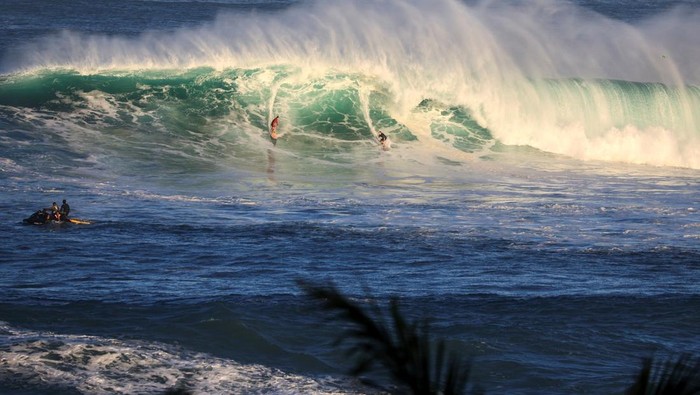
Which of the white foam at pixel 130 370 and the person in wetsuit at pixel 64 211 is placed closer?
the white foam at pixel 130 370

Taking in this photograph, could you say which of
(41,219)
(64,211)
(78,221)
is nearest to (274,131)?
(78,221)

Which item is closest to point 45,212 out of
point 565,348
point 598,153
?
point 565,348

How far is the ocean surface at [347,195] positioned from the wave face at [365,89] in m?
0.10

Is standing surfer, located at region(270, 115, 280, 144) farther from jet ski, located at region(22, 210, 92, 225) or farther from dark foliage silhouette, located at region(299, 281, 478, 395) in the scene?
dark foliage silhouette, located at region(299, 281, 478, 395)

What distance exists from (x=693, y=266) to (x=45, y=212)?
30.4ft

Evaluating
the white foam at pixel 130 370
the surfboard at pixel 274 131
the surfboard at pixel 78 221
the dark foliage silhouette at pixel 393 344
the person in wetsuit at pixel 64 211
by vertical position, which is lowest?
the white foam at pixel 130 370

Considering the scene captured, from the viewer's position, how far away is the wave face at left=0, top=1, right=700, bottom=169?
2855 centimetres

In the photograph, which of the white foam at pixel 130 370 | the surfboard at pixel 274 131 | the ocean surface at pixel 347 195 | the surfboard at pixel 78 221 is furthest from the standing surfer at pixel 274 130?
the white foam at pixel 130 370

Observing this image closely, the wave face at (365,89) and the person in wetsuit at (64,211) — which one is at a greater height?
the wave face at (365,89)

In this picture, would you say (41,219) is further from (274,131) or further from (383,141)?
(383,141)

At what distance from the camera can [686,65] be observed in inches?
1457

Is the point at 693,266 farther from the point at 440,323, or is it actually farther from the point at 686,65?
the point at 686,65

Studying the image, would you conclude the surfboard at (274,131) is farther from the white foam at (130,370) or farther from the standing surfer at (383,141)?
the white foam at (130,370)

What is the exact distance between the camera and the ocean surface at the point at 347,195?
11820 mm
